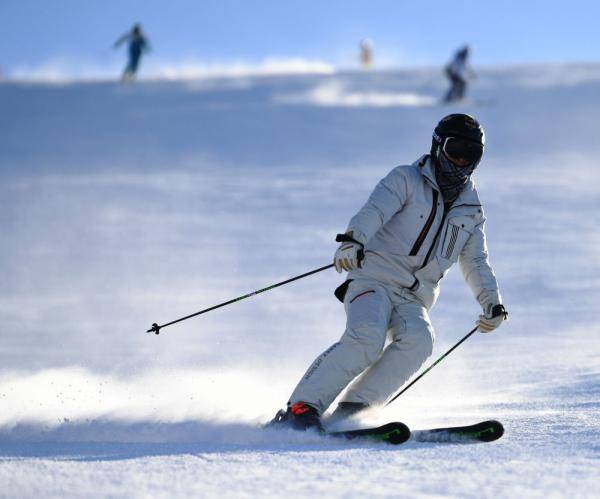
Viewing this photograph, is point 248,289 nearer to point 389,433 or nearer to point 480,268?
point 480,268

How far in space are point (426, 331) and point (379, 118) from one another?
59.9ft

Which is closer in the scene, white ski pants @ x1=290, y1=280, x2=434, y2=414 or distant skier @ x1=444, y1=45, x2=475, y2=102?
white ski pants @ x1=290, y1=280, x2=434, y2=414

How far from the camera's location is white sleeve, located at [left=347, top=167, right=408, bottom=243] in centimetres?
486

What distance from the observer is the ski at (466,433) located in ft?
14.4

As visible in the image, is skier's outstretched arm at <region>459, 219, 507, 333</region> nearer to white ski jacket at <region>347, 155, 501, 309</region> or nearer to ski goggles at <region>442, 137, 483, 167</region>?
white ski jacket at <region>347, 155, 501, 309</region>

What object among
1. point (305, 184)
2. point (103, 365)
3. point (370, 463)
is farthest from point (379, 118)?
point (370, 463)

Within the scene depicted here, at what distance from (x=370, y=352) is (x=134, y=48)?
25.3 metres

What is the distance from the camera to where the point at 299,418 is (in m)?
A: 4.72

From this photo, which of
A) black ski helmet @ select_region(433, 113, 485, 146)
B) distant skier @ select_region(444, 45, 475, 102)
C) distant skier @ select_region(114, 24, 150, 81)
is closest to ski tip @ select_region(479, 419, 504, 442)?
black ski helmet @ select_region(433, 113, 485, 146)

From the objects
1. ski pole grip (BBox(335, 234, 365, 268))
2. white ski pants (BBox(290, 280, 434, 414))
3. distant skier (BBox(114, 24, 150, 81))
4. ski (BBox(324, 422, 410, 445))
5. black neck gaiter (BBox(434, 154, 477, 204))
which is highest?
distant skier (BBox(114, 24, 150, 81))

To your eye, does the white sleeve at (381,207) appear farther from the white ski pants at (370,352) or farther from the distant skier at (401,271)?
the white ski pants at (370,352)

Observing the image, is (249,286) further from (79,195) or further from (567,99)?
(567,99)

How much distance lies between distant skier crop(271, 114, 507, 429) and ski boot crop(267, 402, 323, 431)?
1.8 inches

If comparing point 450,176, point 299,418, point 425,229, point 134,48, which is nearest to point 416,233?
point 425,229
